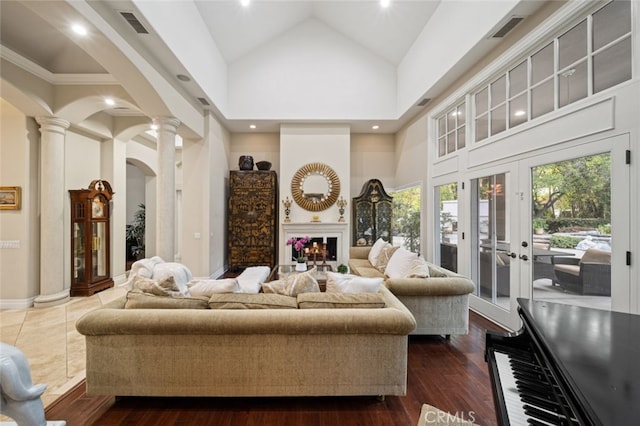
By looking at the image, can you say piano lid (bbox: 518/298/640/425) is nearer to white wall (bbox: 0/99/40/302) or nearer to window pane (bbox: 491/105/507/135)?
window pane (bbox: 491/105/507/135)

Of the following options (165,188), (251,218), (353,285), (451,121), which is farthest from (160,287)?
(451,121)

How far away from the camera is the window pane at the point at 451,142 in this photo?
14.8 ft

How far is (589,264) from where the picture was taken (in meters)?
2.44

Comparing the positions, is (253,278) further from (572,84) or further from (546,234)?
(572,84)

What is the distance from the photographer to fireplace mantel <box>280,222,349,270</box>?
20.6ft

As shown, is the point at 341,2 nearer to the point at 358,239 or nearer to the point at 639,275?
the point at 358,239

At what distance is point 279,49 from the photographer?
5.92m

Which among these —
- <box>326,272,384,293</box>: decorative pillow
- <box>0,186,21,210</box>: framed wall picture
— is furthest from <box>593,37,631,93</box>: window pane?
<box>0,186,21,210</box>: framed wall picture

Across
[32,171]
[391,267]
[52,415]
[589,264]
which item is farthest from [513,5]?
[32,171]

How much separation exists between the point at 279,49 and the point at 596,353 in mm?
6649

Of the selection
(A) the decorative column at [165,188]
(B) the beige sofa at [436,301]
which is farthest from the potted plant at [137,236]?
(B) the beige sofa at [436,301]

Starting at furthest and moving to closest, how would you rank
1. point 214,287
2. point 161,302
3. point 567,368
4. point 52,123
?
point 52,123, point 214,287, point 161,302, point 567,368

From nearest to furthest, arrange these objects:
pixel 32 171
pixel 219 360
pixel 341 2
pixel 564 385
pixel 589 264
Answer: pixel 564 385, pixel 219 360, pixel 589 264, pixel 32 171, pixel 341 2

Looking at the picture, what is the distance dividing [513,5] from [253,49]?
4.82 m
